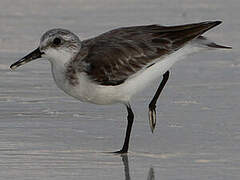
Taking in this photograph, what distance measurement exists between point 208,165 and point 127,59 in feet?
4.65

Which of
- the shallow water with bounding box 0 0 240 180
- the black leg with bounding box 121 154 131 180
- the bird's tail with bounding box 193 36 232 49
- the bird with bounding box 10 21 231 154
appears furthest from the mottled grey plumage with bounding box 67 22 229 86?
the black leg with bounding box 121 154 131 180

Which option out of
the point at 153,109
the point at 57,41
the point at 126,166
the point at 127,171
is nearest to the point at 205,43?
the point at 153,109

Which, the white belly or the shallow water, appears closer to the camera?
the shallow water

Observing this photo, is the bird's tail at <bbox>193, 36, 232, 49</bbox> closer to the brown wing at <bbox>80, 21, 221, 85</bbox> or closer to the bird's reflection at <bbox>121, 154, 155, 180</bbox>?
the brown wing at <bbox>80, 21, 221, 85</bbox>

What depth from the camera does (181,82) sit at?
30.9 feet

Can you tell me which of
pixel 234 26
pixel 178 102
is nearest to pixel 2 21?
pixel 234 26

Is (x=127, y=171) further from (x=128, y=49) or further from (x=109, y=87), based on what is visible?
(x=128, y=49)

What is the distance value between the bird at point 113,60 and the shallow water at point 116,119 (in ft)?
0.88

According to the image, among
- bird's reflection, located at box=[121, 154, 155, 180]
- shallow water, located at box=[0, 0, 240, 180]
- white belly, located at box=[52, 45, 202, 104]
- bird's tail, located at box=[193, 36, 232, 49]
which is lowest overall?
shallow water, located at box=[0, 0, 240, 180]

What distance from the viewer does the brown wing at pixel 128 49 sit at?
7.57 metres

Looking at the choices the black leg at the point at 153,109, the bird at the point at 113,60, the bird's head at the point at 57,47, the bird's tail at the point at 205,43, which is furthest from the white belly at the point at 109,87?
the bird's tail at the point at 205,43

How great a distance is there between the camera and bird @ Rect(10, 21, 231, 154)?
24.6 ft

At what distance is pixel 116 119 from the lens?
827cm

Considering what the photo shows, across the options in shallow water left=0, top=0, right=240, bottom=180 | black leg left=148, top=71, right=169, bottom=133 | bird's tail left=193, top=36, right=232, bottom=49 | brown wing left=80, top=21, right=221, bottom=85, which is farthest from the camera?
bird's tail left=193, top=36, right=232, bottom=49
